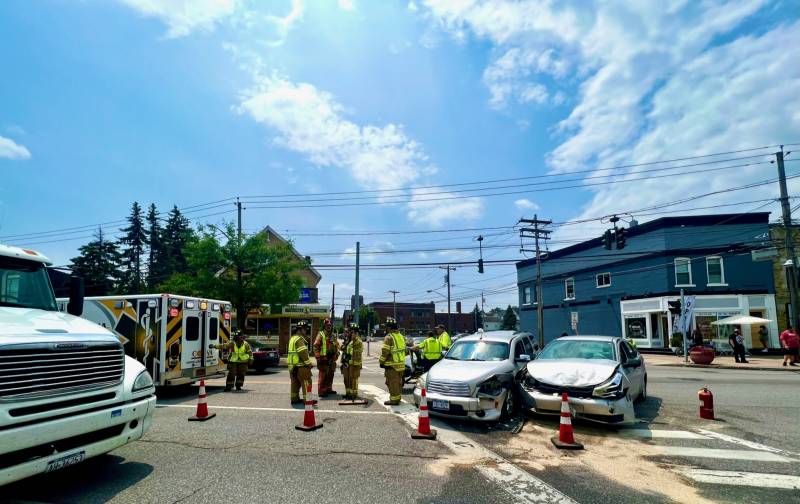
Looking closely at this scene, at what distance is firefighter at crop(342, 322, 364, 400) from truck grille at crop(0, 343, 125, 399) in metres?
5.89

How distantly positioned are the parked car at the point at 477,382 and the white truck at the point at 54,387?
4.35 meters

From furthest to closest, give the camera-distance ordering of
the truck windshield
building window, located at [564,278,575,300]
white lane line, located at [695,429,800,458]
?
building window, located at [564,278,575,300] < white lane line, located at [695,429,800,458] < the truck windshield

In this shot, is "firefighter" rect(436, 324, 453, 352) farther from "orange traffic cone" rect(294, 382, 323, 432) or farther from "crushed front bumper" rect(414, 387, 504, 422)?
"orange traffic cone" rect(294, 382, 323, 432)

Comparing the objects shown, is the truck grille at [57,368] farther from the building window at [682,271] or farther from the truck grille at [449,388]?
the building window at [682,271]

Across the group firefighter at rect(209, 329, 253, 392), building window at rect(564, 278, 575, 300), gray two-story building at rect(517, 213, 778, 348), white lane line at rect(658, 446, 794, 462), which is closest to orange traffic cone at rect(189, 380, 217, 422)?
firefighter at rect(209, 329, 253, 392)

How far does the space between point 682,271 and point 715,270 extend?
1849mm

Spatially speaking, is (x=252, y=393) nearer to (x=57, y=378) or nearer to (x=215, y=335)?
(x=215, y=335)

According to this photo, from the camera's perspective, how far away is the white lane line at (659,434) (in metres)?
7.29

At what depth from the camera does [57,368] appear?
4.51 meters

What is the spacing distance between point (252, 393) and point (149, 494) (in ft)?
24.7

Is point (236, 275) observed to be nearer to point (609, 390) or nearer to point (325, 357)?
point (325, 357)

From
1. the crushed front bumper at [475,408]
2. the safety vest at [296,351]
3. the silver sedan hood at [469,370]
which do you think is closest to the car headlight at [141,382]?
the crushed front bumper at [475,408]

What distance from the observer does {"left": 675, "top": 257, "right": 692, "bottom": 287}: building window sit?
30.4m

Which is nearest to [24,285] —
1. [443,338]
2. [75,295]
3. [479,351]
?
[75,295]
